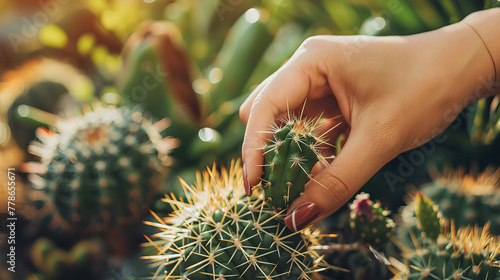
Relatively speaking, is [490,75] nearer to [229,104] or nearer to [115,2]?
[229,104]

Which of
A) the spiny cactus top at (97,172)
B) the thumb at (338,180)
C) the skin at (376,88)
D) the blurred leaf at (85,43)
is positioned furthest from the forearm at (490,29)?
the blurred leaf at (85,43)

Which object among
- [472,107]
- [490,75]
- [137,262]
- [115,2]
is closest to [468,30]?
[490,75]

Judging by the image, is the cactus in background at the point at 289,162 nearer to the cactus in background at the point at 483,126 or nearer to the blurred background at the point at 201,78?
the blurred background at the point at 201,78

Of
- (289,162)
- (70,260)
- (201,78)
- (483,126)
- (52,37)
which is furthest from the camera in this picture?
(52,37)

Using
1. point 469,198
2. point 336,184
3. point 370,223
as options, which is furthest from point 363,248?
point 469,198

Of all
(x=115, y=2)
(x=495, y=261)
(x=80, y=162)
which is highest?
(x=115, y=2)

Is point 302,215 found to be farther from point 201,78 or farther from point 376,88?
point 201,78

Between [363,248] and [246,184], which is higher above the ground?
[246,184]
